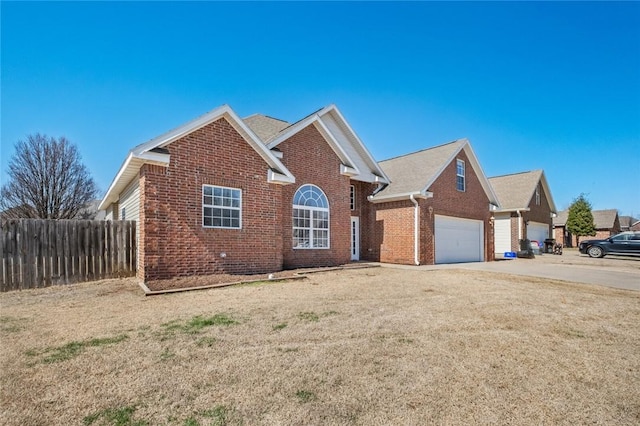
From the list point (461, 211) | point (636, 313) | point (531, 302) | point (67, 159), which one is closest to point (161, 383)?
point (531, 302)

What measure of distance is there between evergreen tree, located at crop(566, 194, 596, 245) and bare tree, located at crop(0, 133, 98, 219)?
50.4m

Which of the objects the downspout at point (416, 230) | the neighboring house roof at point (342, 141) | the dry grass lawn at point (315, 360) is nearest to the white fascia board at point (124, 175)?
the dry grass lawn at point (315, 360)

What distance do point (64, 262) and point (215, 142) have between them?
17.7 feet

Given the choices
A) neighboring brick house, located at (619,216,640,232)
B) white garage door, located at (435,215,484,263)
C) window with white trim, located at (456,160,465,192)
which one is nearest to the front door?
white garage door, located at (435,215,484,263)

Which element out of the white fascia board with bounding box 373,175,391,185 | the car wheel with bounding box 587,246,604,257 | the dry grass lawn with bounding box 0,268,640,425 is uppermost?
the white fascia board with bounding box 373,175,391,185

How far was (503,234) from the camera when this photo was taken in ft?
90.1

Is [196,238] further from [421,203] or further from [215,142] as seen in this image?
[421,203]

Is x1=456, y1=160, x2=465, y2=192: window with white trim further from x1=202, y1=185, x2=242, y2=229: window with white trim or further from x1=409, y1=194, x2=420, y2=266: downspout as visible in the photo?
x1=202, y1=185, x2=242, y2=229: window with white trim

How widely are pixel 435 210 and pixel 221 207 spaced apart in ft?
36.5

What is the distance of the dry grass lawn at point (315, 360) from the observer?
3.27m

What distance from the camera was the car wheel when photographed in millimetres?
23375

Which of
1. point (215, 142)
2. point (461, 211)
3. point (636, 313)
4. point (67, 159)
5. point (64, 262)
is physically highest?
point (67, 159)

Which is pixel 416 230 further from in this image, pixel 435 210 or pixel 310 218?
pixel 310 218

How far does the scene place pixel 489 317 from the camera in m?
6.65
